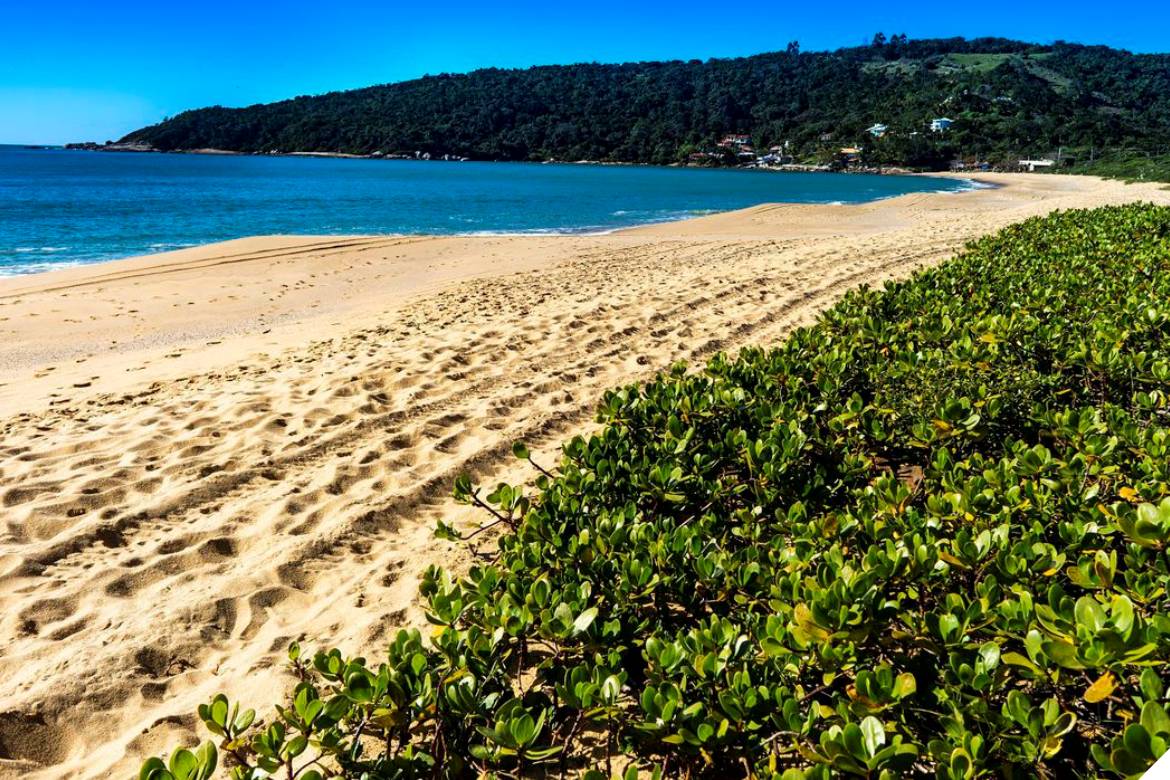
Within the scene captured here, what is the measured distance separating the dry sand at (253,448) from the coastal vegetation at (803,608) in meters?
0.43

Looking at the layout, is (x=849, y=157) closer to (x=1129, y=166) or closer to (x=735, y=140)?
(x=735, y=140)

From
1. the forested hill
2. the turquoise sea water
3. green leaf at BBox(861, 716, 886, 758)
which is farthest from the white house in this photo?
green leaf at BBox(861, 716, 886, 758)

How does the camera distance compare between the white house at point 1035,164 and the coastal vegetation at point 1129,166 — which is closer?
the coastal vegetation at point 1129,166

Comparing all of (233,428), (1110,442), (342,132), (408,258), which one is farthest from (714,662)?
(342,132)

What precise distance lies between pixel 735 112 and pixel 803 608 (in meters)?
180

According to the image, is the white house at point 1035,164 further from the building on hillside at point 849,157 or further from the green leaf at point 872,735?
the green leaf at point 872,735

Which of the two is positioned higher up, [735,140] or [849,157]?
[735,140]

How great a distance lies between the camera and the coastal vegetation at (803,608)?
1.58 meters

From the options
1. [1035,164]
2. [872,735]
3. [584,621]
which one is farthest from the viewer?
[1035,164]

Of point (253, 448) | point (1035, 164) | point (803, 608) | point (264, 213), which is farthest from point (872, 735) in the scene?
point (1035, 164)

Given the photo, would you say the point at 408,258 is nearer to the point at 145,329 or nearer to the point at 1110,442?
the point at 145,329

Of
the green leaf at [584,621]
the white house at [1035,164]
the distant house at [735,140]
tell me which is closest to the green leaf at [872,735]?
the green leaf at [584,621]

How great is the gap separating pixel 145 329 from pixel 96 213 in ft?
96.4

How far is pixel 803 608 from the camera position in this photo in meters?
1.82
